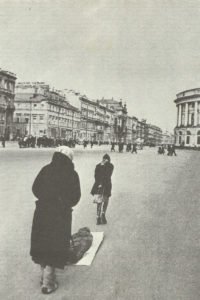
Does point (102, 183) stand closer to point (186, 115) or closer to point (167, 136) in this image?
point (186, 115)

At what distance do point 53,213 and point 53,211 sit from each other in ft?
0.05

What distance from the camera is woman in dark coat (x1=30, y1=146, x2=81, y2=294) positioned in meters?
2.82

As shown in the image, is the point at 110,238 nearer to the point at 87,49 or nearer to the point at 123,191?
the point at 87,49

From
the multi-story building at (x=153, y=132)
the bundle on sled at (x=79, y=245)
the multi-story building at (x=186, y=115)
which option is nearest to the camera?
the bundle on sled at (x=79, y=245)

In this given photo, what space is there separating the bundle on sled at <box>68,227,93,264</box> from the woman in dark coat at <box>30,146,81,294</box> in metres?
0.53

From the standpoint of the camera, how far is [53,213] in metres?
2.82

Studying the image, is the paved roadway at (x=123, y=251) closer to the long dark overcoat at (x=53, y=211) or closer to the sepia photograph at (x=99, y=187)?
the sepia photograph at (x=99, y=187)

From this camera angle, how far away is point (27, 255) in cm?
357

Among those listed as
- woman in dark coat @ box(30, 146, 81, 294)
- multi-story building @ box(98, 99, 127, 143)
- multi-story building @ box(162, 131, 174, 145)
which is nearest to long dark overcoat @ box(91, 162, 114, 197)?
multi-story building @ box(98, 99, 127, 143)

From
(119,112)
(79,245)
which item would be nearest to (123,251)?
(79,245)

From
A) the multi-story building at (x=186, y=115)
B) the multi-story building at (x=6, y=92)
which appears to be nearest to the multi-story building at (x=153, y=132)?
the multi-story building at (x=186, y=115)

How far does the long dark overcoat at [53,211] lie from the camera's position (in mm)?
2818

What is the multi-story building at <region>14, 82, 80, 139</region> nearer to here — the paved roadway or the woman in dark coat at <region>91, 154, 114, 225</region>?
the paved roadway

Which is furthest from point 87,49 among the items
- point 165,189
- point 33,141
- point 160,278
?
point 33,141
